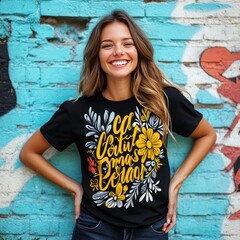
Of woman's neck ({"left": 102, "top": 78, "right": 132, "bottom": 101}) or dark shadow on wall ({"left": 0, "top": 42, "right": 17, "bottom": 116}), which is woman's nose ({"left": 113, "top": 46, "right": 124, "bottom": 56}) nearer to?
woman's neck ({"left": 102, "top": 78, "right": 132, "bottom": 101})

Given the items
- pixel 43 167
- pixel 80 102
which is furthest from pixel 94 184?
pixel 80 102

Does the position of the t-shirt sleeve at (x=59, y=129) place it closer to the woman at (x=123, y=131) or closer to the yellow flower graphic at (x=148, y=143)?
the woman at (x=123, y=131)

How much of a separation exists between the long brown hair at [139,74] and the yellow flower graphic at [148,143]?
57mm

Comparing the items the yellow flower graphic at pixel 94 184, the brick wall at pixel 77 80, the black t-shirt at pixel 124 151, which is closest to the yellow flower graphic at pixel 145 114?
the black t-shirt at pixel 124 151

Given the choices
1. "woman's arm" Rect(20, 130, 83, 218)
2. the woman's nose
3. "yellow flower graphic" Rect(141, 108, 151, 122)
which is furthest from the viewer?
"woman's arm" Rect(20, 130, 83, 218)

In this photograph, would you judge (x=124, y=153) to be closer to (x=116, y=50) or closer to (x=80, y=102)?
(x=80, y=102)

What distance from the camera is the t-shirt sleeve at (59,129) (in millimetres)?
2033

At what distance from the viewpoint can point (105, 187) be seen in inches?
78.7

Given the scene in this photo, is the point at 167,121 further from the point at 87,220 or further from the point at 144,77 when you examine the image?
the point at 87,220

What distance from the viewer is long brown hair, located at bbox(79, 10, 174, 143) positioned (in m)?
1.96

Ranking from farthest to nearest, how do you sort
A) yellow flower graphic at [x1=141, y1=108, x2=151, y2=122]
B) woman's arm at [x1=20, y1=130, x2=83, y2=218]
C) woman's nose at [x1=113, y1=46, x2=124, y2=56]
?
woman's arm at [x1=20, y1=130, x2=83, y2=218], yellow flower graphic at [x1=141, y1=108, x2=151, y2=122], woman's nose at [x1=113, y1=46, x2=124, y2=56]

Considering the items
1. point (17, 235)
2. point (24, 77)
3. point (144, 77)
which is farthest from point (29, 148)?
point (144, 77)

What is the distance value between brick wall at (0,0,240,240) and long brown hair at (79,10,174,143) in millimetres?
164

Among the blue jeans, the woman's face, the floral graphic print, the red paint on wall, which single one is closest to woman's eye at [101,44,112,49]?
the woman's face
